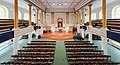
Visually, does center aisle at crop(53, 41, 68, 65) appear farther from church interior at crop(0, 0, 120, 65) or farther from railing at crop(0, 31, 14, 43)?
railing at crop(0, 31, 14, 43)

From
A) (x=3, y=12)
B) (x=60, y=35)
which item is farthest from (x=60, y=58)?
(x=60, y=35)

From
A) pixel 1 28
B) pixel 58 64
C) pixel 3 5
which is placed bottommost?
pixel 58 64

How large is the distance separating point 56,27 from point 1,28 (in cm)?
1854

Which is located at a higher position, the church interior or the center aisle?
the church interior

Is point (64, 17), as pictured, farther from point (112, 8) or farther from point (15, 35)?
point (15, 35)

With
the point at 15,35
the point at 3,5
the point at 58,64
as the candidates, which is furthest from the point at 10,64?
the point at 3,5

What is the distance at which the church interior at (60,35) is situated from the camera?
774 centimetres

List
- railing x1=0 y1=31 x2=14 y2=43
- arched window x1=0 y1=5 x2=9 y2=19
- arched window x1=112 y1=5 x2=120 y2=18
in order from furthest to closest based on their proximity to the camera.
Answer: arched window x1=112 y1=5 x2=120 y2=18 < arched window x1=0 y1=5 x2=9 y2=19 < railing x1=0 y1=31 x2=14 y2=43

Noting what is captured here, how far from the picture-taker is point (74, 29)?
85.3 feet

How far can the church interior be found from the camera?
774 cm

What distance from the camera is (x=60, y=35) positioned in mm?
20594

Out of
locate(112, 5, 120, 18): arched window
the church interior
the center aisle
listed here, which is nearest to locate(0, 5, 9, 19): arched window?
the church interior

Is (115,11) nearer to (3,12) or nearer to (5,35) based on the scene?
(3,12)

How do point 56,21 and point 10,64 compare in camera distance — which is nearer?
point 10,64
